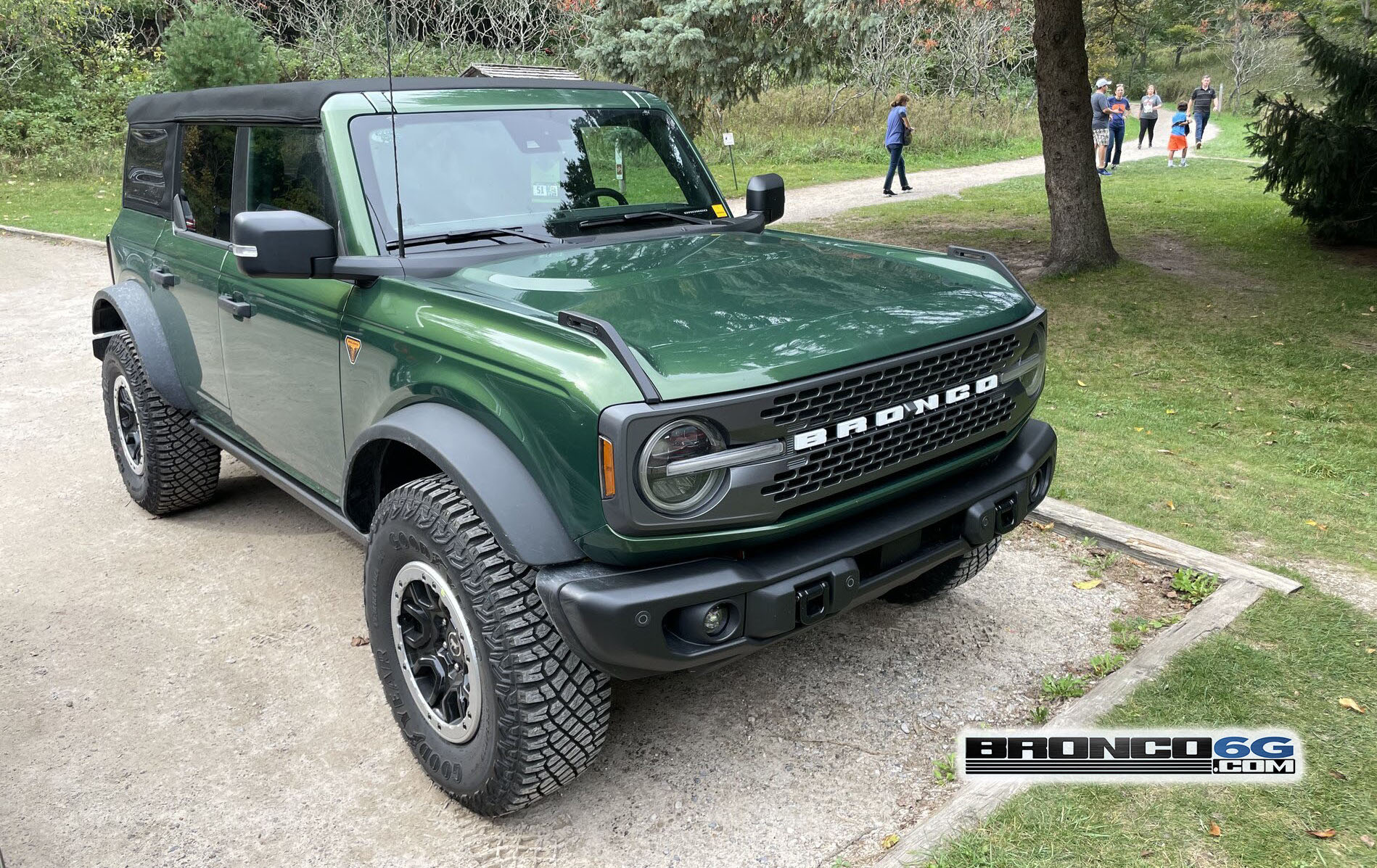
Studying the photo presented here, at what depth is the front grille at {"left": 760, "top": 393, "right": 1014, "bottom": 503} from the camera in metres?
2.72

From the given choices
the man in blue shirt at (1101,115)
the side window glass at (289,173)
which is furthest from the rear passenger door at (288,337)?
the man in blue shirt at (1101,115)

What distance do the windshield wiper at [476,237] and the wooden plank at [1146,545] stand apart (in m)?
2.79

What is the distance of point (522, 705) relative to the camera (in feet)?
9.05

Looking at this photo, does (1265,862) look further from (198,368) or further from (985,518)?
(198,368)

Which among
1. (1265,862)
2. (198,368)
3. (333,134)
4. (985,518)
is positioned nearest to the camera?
(1265,862)

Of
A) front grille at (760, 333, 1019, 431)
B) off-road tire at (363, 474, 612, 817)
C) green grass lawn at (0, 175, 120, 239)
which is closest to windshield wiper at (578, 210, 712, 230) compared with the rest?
off-road tire at (363, 474, 612, 817)

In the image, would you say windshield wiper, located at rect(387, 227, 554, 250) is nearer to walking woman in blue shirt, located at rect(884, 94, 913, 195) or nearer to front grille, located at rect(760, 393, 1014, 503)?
front grille, located at rect(760, 393, 1014, 503)

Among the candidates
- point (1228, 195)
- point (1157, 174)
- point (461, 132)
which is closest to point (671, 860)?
point (461, 132)

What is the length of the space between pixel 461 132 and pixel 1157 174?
19.6m

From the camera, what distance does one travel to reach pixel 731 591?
2598mm

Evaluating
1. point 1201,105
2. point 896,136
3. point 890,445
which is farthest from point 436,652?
point 1201,105

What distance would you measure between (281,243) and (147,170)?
2.57m

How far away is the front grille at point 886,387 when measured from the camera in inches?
104

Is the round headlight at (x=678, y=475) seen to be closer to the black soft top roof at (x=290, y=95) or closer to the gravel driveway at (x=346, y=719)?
the gravel driveway at (x=346, y=719)
